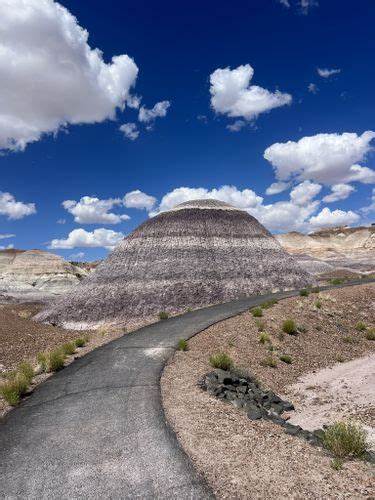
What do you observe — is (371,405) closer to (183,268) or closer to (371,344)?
(371,344)

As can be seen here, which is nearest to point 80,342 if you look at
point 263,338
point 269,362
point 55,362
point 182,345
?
point 55,362

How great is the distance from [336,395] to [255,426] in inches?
321

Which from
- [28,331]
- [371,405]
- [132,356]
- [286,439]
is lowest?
[371,405]

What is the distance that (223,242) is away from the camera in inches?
1687

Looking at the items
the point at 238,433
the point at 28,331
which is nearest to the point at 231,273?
the point at 28,331

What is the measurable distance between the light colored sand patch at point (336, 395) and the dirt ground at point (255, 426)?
0.35 metres

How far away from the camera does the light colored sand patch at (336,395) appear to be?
1386 cm

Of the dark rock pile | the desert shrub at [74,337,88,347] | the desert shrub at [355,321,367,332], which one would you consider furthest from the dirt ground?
the desert shrub at [74,337,88,347]

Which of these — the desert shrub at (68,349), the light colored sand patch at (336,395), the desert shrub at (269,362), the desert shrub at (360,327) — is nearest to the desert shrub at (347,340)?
the desert shrub at (360,327)

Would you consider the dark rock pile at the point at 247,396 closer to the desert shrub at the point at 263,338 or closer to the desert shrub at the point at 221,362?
the desert shrub at the point at 221,362

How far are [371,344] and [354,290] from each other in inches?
402

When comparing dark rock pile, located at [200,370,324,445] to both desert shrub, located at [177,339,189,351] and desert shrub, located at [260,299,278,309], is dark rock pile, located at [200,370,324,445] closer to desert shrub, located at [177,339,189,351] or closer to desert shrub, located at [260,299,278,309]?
desert shrub, located at [177,339,189,351]

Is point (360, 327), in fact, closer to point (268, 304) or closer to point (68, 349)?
point (268, 304)

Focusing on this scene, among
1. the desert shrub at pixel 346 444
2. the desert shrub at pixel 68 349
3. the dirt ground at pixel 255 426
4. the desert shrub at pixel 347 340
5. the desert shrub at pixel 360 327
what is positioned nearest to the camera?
the dirt ground at pixel 255 426
